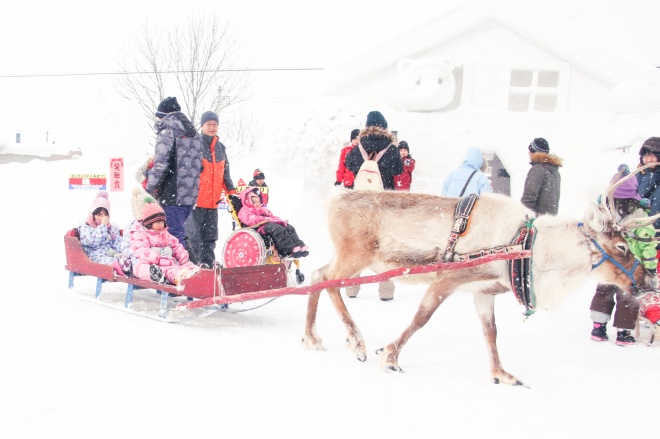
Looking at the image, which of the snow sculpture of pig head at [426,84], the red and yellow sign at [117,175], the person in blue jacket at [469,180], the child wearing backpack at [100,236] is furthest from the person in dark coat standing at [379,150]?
the red and yellow sign at [117,175]

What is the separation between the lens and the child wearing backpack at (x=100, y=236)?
615cm

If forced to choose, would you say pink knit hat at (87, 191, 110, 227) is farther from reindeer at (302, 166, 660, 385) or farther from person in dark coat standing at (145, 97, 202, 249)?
reindeer at (302, 166, 660, 385)

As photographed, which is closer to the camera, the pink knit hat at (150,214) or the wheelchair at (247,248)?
the pink knit hat at (150,214)

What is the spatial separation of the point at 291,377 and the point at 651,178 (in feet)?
13.1

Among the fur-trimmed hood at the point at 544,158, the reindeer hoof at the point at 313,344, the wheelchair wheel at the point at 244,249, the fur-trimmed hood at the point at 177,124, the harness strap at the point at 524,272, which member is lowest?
the reindeer hoof at the point at 313,344

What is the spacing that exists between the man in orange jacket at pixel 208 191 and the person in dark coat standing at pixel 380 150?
156 cm

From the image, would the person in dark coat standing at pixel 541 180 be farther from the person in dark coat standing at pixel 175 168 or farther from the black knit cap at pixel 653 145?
the person in dark coat standing at pixel 175 168

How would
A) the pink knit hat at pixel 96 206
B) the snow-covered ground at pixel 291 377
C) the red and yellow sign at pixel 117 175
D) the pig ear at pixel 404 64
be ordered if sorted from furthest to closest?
the red and yellow sign at pixel 117 175, the pig ear at pixel 404 64, the pink knit hat at pixel 96 206, the snow-covered ground at pixel 291 377

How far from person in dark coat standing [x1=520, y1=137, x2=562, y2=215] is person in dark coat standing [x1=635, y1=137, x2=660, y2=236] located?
881 millimetres

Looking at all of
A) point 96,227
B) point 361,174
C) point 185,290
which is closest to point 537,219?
point 361,174

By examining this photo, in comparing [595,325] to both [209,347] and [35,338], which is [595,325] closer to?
[209,347]

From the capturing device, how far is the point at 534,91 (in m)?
12.1

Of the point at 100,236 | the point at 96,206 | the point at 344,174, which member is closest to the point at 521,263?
the point at 344,174

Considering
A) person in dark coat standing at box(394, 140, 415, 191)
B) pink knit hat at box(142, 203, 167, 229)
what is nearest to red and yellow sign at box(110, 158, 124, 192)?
person in dark coat standing at box(394, 140, 415, 191)
